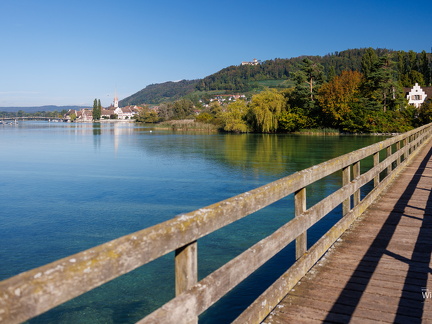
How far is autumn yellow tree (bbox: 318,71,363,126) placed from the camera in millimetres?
59688

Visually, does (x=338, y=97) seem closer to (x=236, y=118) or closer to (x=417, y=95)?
(x=236, y=118)

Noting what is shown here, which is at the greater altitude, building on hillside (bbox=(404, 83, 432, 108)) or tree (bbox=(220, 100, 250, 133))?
building on hillside (bbox=(404, 83, 432, 108))

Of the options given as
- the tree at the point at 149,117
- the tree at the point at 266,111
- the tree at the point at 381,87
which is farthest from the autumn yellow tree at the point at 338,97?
the tree at the point at 149,117

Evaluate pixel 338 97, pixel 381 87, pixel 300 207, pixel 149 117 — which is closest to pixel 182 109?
pixel 149 117

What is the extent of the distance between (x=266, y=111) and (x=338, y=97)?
1078 cm

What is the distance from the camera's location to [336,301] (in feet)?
11.2

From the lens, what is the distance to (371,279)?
3.91 metres

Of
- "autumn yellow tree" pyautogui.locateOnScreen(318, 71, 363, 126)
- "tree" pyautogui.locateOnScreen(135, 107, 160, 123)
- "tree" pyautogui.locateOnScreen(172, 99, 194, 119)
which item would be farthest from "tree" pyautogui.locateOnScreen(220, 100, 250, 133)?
"tree" pyautogui.locateOnScreen(135, 107, 160, 123)

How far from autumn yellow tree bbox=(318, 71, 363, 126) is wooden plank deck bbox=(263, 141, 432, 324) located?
55611 millimetres

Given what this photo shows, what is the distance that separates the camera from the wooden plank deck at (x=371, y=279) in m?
3.18

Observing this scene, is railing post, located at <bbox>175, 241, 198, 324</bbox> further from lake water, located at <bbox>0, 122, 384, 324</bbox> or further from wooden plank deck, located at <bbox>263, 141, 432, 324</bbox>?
lake water, located at <bbox>0, 122, 384, 324</bbox>

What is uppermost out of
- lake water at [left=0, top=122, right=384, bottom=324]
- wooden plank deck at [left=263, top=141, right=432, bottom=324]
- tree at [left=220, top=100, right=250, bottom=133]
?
tree at [left=220, top=100, right=250, bottom=133]

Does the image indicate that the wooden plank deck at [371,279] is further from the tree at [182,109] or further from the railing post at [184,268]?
the tree at [182,109]

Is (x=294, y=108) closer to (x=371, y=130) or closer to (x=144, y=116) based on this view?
(x=371, y=130)
